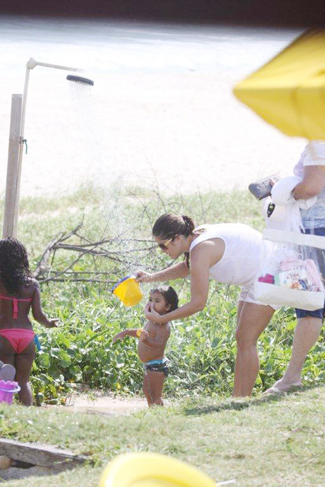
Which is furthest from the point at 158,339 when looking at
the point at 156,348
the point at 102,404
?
the point at 102,404

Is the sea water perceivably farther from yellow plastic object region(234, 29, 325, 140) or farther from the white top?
yellow plastic object region(234, 29, 325, 140)

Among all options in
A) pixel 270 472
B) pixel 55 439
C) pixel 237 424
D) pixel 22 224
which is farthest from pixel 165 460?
pixel 22 224

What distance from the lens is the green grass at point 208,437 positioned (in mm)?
3262

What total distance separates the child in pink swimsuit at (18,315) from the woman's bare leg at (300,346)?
1413mm

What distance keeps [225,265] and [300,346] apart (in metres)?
0.63

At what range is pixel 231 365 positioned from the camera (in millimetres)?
5660

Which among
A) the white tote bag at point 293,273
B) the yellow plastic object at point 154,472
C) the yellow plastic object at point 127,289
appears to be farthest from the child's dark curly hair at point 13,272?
the yellow plastic object at point 154,472

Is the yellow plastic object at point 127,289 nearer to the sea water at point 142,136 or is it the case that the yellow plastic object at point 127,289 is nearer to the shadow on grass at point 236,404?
the shadow on grass at point 236,404

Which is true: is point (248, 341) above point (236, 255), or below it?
below

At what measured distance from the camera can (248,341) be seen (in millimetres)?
4746

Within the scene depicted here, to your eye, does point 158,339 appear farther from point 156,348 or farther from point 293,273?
point 293,273

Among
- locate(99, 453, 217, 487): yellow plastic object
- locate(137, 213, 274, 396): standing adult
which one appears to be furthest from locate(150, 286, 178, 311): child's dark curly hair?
locate(99, 453, 217, 487): yellow plastic object

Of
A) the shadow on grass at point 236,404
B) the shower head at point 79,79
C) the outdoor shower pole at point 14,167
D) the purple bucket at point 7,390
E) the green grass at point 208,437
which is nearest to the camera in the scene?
the green grass at point 208,437

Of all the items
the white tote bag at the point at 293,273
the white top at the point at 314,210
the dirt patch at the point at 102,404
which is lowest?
the dirt patch at the point at 102,404
